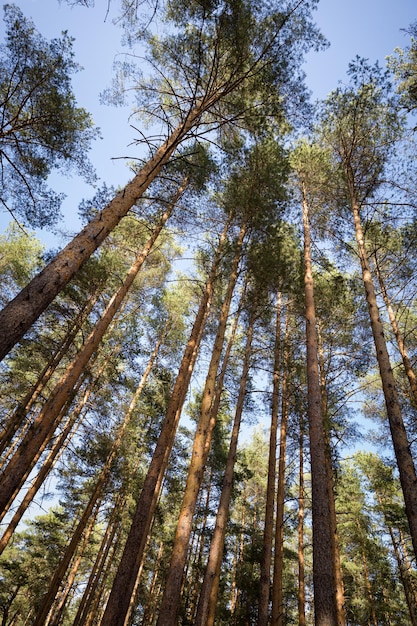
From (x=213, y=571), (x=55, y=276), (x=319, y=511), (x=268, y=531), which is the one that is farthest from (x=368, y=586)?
(x=55, y=276)

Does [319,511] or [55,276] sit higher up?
[55,276]

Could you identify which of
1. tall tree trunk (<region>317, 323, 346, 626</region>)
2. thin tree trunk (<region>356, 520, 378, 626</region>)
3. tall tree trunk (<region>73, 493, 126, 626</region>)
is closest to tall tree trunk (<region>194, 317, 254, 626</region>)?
tall tree trunk (<region>317, 323, 346, 626</region>)

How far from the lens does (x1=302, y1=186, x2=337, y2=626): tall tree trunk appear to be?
197 inches

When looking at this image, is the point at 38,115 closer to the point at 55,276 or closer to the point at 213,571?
the point at 55,276

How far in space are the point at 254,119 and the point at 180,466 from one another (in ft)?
51.1

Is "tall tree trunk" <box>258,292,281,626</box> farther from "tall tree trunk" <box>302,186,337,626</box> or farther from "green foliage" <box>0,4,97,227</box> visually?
"green foliage" <box>0,4,97,227</box>

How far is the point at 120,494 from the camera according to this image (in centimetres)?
1339

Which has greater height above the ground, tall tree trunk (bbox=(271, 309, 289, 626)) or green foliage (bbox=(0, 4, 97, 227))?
green foliage (bbox=(0, 4, 97, 227))

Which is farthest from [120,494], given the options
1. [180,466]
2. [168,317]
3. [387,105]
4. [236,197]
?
[387,105]

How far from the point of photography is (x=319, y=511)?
5.86 m

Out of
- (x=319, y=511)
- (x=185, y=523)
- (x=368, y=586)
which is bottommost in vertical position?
(x=185, y=523)

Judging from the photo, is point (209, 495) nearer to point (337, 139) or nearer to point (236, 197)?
point (236, 197)

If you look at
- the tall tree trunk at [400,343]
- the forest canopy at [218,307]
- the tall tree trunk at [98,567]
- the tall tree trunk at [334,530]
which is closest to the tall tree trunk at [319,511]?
the forest canopy at [218,307]

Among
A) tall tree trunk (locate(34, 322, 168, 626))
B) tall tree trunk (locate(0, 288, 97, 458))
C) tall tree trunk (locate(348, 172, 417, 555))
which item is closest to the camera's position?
tall tree trunk (locate(348, 172, 417, 555))
